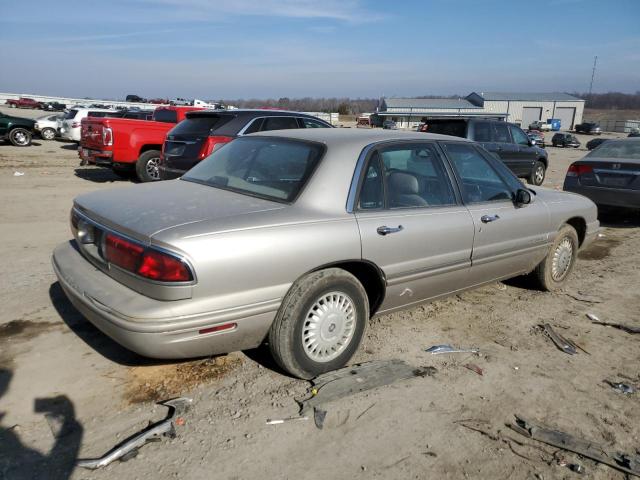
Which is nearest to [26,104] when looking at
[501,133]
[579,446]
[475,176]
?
[501,133]

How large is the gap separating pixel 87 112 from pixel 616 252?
18.5 meters

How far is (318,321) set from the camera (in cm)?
323

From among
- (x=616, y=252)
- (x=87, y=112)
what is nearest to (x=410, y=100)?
(x=87, y=112)

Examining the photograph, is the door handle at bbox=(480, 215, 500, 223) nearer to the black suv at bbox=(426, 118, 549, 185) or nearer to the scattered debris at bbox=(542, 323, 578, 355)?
the scattered debris at bbox=(542, 323, 578, 355)

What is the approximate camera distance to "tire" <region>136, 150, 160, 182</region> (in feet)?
34.9

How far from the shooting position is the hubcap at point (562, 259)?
17.1 feet

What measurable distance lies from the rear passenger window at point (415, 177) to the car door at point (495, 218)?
166 mm

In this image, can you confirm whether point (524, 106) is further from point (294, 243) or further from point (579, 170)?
point (294, 243)

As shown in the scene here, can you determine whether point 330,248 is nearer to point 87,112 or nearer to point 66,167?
point 66,167

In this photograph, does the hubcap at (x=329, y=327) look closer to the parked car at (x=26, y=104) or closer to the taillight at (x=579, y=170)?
the taillight at (x=579, y=170)

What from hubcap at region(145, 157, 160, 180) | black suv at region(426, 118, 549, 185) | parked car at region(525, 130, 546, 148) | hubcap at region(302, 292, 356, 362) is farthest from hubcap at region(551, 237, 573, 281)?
parked car at region(525, 130, 546, 148)

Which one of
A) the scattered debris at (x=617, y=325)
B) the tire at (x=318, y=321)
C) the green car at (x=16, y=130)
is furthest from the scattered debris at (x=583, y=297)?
the green car at (x=16, y=130)

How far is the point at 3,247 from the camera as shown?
5902mm

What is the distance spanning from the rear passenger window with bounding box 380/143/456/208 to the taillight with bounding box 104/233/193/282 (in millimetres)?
1601
